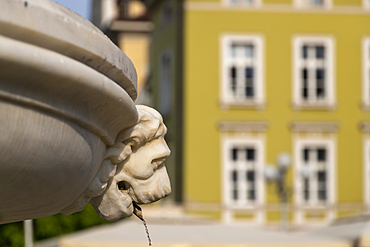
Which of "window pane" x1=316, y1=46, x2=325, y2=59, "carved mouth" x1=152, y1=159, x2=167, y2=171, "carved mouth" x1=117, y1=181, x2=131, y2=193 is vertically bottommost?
"carved mouth" x1=117, y1=181, x2=131, y2=193

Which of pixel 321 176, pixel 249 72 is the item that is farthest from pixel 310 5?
pixel 321 176

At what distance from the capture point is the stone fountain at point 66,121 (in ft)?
4.08

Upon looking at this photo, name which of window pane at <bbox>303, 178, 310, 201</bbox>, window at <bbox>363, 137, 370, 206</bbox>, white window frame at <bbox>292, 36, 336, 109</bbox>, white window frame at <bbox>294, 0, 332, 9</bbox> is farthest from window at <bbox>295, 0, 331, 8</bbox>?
window pane at <bbox>303, 178, 310, 201</bbox>

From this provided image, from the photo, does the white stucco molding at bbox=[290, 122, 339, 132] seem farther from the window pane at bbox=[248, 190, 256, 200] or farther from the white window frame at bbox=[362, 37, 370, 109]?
the window pane at bbox=[248, 190, 256, 200]

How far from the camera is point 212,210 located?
1933cm

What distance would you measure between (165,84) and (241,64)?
11.2ft

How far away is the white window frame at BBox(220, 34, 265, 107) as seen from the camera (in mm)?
19562

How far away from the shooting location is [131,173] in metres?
1.79

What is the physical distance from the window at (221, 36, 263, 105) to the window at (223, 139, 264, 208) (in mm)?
1300

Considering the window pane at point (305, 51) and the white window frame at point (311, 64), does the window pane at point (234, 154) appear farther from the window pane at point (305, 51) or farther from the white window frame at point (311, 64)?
the window pane at point (305, 51)

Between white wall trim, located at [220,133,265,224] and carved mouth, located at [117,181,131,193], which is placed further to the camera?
white wall trim, located at [220,133,265,224]

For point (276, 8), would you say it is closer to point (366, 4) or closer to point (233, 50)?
point (233, 50)

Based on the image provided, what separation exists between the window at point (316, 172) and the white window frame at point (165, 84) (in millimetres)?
4490

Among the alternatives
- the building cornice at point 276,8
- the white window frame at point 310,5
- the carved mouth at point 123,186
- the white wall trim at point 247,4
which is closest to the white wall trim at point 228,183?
the building cornice at point 276,8
